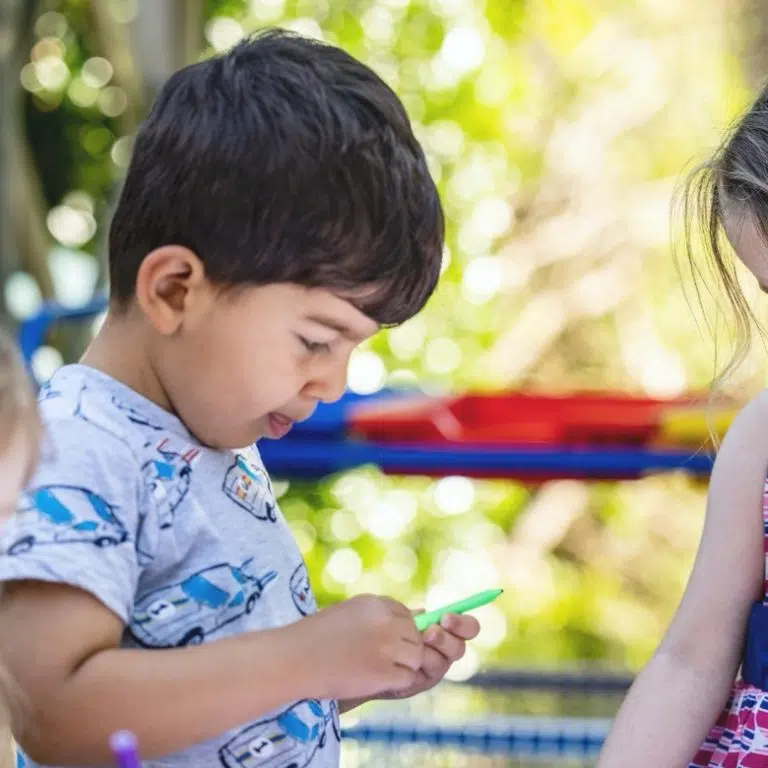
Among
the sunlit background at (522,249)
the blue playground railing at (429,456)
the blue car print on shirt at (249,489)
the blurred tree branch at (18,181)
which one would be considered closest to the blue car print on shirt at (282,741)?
the blue car print on shirt at (249,489)

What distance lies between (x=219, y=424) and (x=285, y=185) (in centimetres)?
16

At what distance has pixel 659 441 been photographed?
6.72 feet

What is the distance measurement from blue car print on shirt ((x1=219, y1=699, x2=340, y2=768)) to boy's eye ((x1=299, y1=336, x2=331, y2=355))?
236 mm

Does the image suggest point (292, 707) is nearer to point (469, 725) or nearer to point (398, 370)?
point (469, 725)

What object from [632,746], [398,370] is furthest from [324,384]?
[398,370]

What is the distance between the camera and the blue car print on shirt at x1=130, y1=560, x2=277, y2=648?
0.88 metres

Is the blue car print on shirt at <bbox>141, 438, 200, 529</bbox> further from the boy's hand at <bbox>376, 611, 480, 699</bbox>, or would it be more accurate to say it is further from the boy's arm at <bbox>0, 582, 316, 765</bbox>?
the boy's hand at <bbox>376, 611, 480, 699</bbox>

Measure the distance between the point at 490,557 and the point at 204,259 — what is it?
339 centimetres

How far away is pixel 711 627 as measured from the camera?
1208mm

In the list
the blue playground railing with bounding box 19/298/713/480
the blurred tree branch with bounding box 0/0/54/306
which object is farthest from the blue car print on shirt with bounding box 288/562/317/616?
the blurred tree branch with bounding box 0/0/54/306

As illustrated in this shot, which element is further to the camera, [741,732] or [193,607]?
[741,732]

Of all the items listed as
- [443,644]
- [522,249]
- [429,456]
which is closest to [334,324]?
[443,644]

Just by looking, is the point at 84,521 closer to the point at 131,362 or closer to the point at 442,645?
the point at 131,362

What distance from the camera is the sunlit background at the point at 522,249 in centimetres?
404
